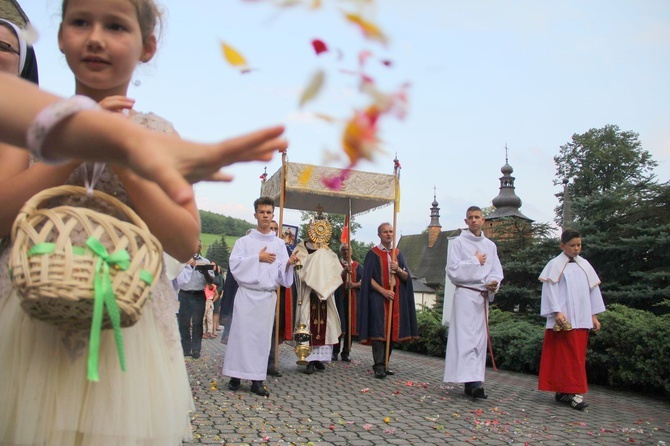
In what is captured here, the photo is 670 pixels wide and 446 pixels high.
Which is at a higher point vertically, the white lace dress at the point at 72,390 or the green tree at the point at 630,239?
the green tree at the point at 630,239

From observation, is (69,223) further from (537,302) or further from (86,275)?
(537,302)

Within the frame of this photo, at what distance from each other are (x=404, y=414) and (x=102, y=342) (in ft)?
18.1

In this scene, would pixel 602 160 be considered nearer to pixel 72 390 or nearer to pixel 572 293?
pixel 572 293

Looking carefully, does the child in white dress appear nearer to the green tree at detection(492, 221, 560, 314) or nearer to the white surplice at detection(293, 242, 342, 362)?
the white surplice at detection(293, 242, 342, 362)

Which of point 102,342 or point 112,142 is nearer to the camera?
point 112,142

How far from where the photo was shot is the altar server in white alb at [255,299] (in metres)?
Result: 7.36

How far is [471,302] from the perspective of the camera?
26.2ft

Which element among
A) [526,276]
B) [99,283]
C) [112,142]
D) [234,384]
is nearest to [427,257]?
[526,276]

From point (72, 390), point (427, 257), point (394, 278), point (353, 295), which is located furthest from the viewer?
point (427, 257)

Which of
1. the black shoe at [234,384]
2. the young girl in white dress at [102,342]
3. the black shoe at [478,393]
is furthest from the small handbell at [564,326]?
the young girl in white dress at [102,342]

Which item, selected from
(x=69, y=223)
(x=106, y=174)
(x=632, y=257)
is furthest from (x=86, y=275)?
(x=632, y=257)

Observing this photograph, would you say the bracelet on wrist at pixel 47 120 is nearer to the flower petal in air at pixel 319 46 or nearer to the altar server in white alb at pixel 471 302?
the flower petal in air at pixel 319 46

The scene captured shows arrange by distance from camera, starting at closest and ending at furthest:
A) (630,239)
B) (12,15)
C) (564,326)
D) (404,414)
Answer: (12,15) → (404,414) → (564,326) → (630,239)

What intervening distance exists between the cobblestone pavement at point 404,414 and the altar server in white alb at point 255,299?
328 millimetres
